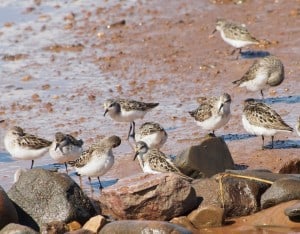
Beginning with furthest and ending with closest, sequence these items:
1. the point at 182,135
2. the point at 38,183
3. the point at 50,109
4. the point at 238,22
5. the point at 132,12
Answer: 1. the point at 132,12
2. the point at 238,22
3. the point at 50,109
4. the point at 182,135
5. the point at 38,183

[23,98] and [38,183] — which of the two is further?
[23,98]

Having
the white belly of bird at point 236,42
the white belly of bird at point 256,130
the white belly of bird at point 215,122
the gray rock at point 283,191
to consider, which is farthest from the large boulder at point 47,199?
the white belly of bird at point 236,42

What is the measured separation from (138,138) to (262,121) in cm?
193

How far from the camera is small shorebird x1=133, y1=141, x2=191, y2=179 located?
13961 millimetres

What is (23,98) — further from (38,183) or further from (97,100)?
(38,183)

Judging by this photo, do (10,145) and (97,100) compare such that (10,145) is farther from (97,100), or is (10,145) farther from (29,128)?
(97,100)

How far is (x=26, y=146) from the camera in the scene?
49.8 ft

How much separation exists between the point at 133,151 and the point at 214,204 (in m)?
3.16

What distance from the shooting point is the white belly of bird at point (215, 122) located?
16141 millimetres

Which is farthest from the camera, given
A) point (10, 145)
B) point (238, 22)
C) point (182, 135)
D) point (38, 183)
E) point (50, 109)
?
point (238, 22)

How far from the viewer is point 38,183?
13250 mm

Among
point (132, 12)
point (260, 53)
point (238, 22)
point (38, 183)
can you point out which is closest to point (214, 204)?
point (38, 183)

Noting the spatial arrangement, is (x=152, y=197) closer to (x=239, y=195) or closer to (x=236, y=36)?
(x=239, y=195)

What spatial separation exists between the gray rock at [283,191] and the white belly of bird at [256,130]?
247 cm
